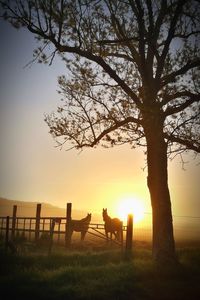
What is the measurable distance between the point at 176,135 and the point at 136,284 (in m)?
8.19

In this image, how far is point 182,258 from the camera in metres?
16.7

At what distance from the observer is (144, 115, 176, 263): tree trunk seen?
50.1 feet

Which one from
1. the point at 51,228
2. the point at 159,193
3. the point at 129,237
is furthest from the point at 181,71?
the point at 51,228

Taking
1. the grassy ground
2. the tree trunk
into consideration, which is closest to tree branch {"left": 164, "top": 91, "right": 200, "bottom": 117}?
the tree trunk

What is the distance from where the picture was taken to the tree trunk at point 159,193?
50.1 feet

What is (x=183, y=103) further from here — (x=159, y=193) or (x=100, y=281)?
(x=100, y=281)

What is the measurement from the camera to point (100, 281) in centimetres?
1139

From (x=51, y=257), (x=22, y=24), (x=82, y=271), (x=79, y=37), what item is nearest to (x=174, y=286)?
(x=82, y=271)

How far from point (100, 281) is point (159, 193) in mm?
5283

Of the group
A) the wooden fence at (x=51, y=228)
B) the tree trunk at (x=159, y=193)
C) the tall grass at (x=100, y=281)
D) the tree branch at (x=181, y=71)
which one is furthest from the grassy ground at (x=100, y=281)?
the tree branch at (x=181, y=71)

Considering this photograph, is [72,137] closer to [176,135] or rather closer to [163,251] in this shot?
[176,135]

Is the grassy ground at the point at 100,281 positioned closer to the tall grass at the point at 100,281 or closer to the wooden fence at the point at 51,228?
the tall grass at the point at 100,281

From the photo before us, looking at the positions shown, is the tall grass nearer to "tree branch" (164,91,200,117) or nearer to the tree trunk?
the tree trunk

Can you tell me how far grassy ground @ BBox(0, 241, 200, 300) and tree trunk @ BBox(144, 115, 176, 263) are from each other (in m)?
0.79
